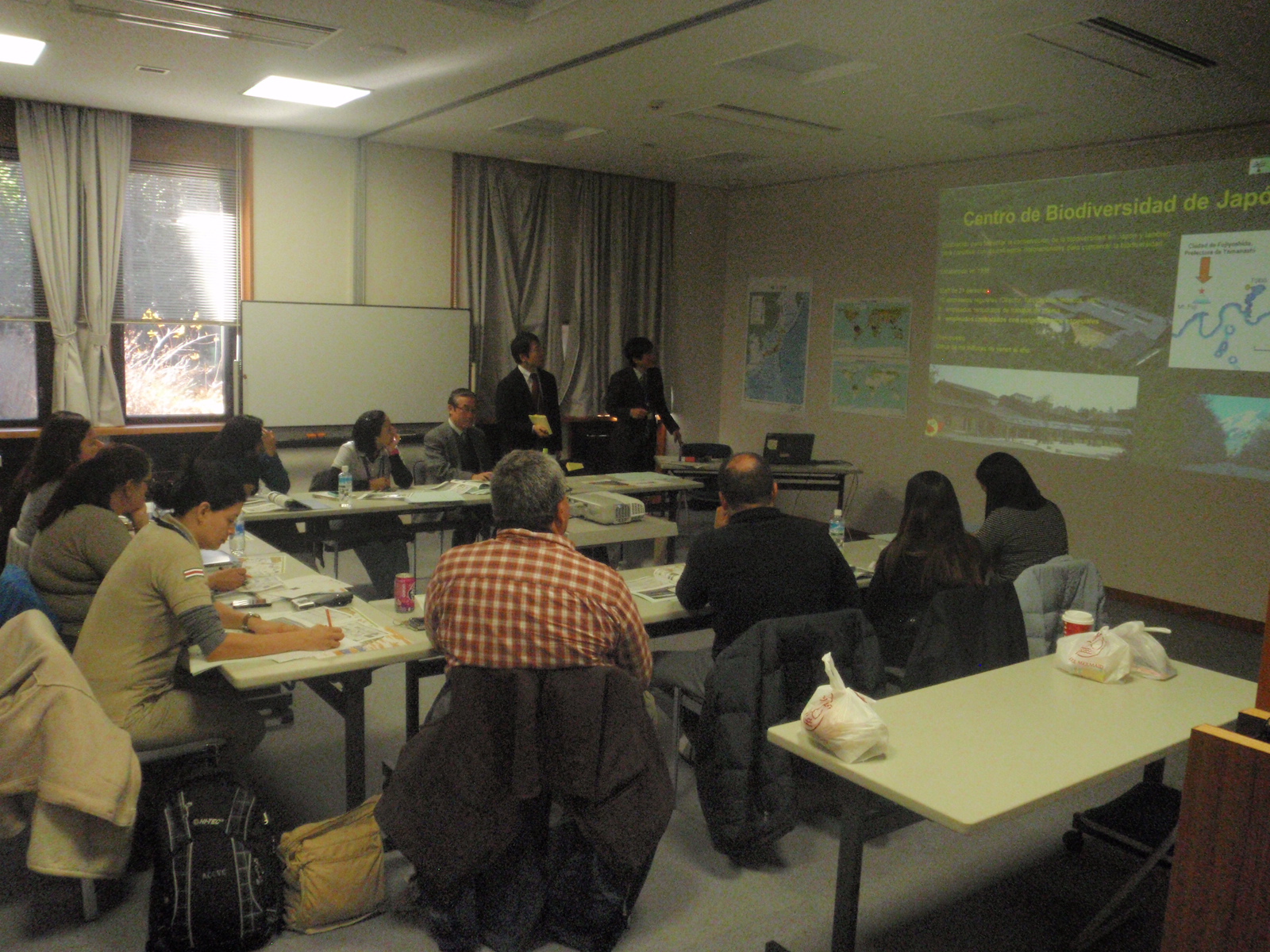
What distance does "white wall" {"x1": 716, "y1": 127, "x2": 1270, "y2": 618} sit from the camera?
565 centimetres

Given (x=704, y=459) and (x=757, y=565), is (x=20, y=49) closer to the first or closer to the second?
(x=757, y=565)

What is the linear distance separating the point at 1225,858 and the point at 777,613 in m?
1.81

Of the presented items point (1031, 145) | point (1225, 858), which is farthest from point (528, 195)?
point (1225, 858)

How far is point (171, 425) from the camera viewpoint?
6.66 metres

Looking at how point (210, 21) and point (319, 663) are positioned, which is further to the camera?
point (210, 21)

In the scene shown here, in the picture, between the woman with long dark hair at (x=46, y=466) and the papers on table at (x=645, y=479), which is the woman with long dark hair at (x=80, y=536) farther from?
the papers on table at (x=645, y=479)

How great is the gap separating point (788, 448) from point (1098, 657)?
14.6 ft

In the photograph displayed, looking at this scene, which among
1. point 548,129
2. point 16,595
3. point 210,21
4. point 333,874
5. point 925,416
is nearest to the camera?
point 333,874

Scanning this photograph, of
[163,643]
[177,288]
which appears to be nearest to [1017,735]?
[163,643]

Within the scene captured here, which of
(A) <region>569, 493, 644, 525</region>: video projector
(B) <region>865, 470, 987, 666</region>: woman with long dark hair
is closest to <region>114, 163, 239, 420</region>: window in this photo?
(A) <region>569, 493, 644, 525</region>: video projector

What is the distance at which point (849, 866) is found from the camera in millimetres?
2068

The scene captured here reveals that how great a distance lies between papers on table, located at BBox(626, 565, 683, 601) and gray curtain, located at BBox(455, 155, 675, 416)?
14.0 ft

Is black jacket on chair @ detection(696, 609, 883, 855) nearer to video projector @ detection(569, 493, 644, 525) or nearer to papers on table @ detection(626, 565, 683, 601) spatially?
papers on table @ detection(626, 565, 683, 601)

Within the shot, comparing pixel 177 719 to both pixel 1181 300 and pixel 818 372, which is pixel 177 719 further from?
pixel 818 372
